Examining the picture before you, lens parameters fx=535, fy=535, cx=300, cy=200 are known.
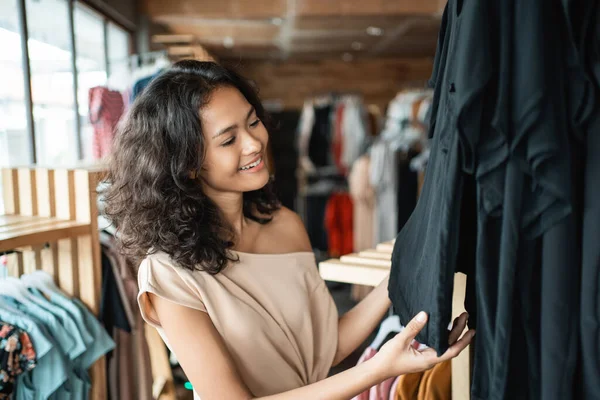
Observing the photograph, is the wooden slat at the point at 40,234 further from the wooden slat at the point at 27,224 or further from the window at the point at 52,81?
the window at the point at 52,81

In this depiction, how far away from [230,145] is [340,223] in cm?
420

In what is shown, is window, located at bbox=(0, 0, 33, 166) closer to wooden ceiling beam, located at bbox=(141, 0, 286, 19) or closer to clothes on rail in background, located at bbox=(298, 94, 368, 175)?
wooden ceiling beam, located at bbox=(141, 0, 286, 19)

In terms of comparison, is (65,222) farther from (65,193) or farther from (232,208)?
(232,208)

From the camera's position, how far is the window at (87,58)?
13.0ft

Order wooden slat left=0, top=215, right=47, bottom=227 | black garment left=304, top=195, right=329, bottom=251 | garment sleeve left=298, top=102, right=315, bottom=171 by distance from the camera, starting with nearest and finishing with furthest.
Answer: wooden slat left=0, top=215, right=47, bottom=227, black garment left=304, top=195, right=329, bottom=251, garment sleeve left=298, top=102, right=315, bottom=171

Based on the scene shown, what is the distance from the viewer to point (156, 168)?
1.22 metres

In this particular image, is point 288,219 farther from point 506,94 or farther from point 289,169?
point 289,169

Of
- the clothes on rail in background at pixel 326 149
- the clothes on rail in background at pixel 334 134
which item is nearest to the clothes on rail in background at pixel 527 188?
the clothes on rail in background at pixel 326 149

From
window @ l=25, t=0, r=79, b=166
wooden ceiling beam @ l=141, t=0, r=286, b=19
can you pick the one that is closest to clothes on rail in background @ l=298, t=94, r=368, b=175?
wooden ceiling beam @ l=141, t=0, r=286, b=19

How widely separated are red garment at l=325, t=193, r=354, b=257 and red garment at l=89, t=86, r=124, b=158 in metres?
2.45

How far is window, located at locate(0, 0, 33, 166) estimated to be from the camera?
2.83 m

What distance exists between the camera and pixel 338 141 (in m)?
5.87

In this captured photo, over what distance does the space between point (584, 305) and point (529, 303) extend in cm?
8

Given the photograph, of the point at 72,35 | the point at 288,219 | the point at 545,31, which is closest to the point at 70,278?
the point at 288,219
